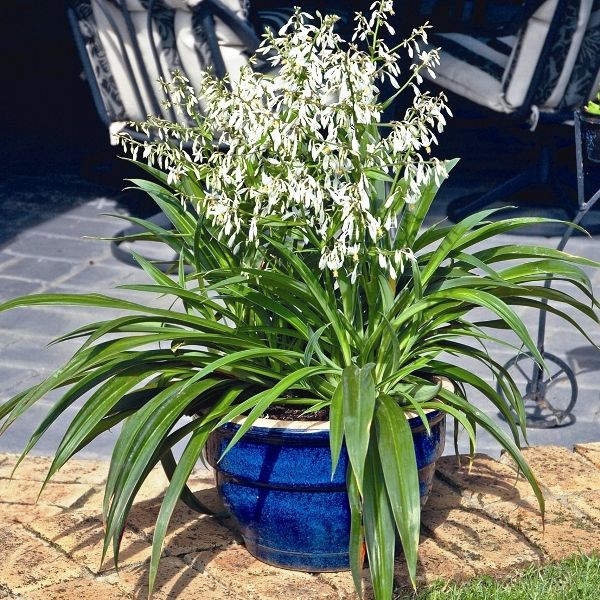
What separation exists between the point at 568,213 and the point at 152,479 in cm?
316

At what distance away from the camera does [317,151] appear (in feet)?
6.59

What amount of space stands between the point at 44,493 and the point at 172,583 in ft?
1.79

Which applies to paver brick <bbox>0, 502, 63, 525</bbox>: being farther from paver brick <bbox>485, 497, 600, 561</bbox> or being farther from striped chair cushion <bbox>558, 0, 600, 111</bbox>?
striped chair cushion <bbox>558, 0, 600, 111</bbox>

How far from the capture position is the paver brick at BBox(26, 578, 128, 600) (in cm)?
215

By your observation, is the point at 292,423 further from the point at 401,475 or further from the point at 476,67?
the point at 476,67

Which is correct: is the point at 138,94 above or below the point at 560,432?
above

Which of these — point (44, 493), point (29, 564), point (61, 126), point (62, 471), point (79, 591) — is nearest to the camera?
point (79, 591)

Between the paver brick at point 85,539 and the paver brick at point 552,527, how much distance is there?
28.9 inches

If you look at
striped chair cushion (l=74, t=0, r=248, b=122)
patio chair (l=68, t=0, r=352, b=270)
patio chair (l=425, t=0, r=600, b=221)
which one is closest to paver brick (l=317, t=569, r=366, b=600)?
patio chair (l=68, t=0, r=352, b=270)

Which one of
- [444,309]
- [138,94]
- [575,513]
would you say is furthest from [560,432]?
[138,94]

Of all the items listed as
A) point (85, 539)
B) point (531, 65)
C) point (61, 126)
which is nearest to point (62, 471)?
point (85, 539)

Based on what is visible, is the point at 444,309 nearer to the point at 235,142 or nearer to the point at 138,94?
the point at 235,142

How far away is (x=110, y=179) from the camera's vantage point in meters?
5.94

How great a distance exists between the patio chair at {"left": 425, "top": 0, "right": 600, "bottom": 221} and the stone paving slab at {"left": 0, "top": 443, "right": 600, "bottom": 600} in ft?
7.84
